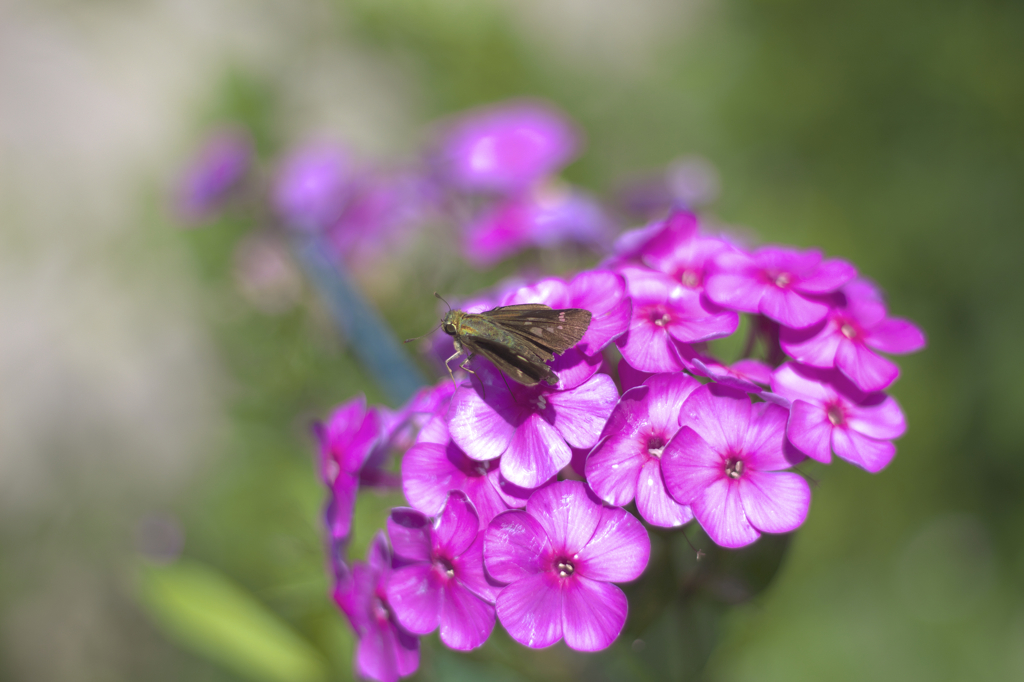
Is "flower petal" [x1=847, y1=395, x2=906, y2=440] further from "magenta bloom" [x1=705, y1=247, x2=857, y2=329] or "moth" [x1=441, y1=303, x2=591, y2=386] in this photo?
"moth" [x1=441, y1=303, x2=591, y2=386]

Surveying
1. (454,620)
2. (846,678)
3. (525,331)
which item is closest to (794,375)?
(525,331)

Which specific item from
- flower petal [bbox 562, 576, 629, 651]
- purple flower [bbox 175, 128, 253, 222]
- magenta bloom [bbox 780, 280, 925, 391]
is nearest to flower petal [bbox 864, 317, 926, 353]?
magenta bloom [bbox 780, 280, 925, 391]

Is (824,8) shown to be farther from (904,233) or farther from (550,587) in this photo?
(550,587)

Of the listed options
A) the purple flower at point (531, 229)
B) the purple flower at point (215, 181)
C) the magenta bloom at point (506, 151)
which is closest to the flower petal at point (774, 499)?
the purple flower at point (531, 229)

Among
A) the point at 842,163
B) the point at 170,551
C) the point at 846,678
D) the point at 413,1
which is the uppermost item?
the point at 413,1

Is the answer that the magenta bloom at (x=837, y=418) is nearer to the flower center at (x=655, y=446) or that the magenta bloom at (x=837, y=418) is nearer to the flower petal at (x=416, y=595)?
the flower center at (x=655, y=446)

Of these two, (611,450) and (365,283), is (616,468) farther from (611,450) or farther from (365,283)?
(365,283)
